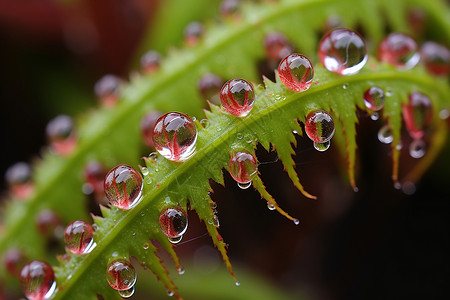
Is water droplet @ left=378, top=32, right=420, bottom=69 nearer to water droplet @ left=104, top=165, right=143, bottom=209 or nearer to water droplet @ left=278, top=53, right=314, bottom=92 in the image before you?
Result: water droplet @ left=278, top=53, right=314, bottom=92

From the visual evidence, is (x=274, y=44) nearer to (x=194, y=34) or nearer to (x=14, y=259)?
(x=194, y=34)

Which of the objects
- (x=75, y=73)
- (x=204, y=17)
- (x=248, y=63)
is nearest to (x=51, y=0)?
(x=75, y=73)

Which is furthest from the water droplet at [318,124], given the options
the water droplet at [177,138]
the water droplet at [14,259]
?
the water droplet at [14,259]

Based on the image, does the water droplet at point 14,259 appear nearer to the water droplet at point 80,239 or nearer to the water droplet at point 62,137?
the water droplet at point 62,137

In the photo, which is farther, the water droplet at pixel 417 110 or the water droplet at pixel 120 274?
the water droplet at pixel 417 110

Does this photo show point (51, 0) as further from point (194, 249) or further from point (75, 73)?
point (194, 249)

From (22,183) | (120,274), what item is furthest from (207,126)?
(22,183)
